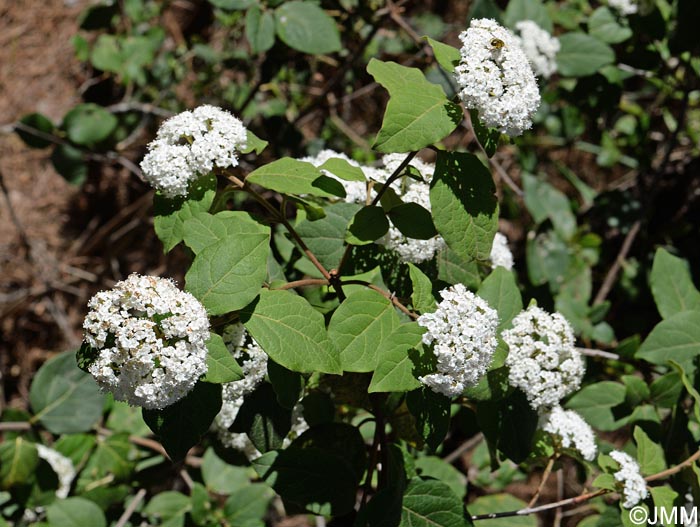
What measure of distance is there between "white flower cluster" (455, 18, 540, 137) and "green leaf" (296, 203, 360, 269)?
1.90 feet

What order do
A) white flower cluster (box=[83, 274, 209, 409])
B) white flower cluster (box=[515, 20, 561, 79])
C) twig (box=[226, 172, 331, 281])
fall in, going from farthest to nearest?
white flower cluster (box=[515, 20, 561, 79])
twig (box=[226, 172, 331, 281])
white flower cluster (box=[83, 274, 209, 409])

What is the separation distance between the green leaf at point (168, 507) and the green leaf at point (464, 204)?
77.4 inches

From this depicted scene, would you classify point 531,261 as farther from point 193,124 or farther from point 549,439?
point 193,124

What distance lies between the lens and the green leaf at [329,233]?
2.14 metres

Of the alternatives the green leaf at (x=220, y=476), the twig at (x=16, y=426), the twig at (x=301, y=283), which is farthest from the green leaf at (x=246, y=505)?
the twig at (x=301, y=283)

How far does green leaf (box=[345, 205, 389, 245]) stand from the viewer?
6.22 ft

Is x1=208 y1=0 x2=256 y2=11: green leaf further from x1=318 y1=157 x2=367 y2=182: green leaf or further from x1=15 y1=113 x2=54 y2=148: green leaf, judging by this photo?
x1=318 y1=157 x2=367 y2=182: green leaf

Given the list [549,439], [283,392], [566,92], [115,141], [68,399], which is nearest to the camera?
[283,392]

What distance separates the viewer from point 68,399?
2994 mm

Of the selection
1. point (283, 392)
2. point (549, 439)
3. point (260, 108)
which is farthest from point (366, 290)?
point (260, 108)

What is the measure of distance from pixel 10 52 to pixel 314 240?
3730mm

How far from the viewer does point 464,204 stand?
5.91ft

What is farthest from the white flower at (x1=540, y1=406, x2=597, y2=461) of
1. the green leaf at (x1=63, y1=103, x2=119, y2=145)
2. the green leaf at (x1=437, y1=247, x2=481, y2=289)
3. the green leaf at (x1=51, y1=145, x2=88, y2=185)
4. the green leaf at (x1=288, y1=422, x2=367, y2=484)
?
the green leaf at (x1=51, y1=145, x2=88, y2=185)

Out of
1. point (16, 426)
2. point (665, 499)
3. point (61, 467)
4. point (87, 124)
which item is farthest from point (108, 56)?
point (665, 499)
